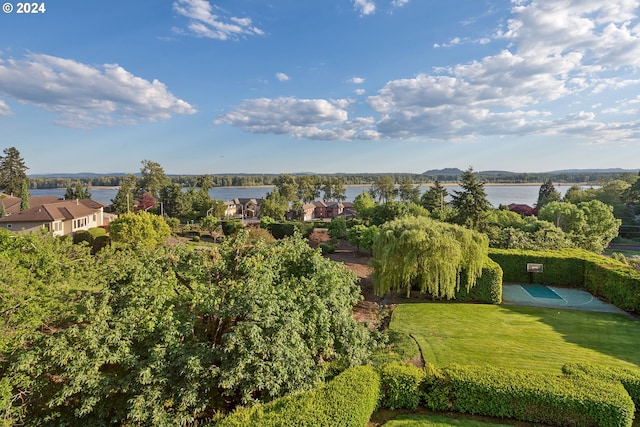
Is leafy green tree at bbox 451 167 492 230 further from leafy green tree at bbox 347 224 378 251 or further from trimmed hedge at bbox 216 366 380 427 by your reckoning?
trimmed hedge at bbox 216 366 380 427

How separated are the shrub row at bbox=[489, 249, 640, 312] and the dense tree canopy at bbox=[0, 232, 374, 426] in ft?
53.2

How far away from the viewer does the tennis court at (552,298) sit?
651 inches

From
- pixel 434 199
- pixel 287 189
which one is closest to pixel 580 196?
pixel 434 199

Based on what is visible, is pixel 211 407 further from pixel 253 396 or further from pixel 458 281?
pixel 458 281

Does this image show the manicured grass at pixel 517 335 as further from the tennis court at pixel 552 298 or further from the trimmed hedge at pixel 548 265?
the trimmed hedge at pixel 548 265

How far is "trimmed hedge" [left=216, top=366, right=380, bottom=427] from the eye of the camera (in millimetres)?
6023

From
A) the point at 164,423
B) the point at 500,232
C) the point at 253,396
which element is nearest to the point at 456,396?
the point at 253,396

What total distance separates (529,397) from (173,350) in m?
7.86

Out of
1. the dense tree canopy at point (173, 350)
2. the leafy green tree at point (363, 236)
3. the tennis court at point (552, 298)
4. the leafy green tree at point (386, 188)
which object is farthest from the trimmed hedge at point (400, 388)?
the leafy green tree at point (386, 188)

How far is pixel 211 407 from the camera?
705cm

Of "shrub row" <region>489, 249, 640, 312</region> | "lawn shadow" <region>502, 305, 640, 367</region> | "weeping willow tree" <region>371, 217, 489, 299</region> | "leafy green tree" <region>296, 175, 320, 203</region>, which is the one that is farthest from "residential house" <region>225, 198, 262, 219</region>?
"lawn shadow" <region>502, 305, 640, 367</region>

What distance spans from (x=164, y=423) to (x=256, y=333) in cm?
224

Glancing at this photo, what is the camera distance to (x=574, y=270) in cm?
1984

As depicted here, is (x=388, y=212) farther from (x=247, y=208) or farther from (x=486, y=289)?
(x=247, y=208)
